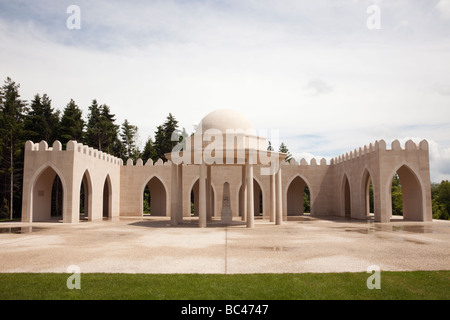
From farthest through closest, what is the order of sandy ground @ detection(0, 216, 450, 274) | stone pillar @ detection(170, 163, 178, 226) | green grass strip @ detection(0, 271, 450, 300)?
stone pillar @ detection(170, 163, 178, 226), sandy ground @ detection(0, 216, 450, 274), green grass strip @ detection(0, 271, 450, 300)

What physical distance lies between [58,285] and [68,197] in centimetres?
1933

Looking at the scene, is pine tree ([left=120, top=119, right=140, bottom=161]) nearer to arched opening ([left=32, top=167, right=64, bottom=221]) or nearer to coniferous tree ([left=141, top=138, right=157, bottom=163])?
coniferous tree ([left=141, top=138, right=157, bottom=163])

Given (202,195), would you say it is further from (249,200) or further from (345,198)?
(345,198)

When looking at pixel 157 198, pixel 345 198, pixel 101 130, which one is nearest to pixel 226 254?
pixel 345 198

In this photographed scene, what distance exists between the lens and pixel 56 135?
47375mm

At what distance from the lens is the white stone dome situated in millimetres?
23250

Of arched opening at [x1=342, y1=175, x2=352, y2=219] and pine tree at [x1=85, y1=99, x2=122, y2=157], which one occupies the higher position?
pine tree at [x1=85, y1=99, x2=122, y2=157]

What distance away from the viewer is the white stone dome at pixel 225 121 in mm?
23250

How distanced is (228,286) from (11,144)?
37.8m

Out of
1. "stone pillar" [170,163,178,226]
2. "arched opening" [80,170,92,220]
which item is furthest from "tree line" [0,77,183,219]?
"stone pillar" [170,163,178,226]

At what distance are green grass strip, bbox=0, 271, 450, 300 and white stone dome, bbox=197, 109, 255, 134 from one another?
15.3 m

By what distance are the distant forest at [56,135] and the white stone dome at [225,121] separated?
78.8 feet

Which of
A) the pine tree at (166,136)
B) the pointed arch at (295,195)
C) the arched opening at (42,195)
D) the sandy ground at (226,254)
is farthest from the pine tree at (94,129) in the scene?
the sandy ground at (226,254)

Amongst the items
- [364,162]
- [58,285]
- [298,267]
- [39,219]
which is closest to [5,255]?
[58,285]
